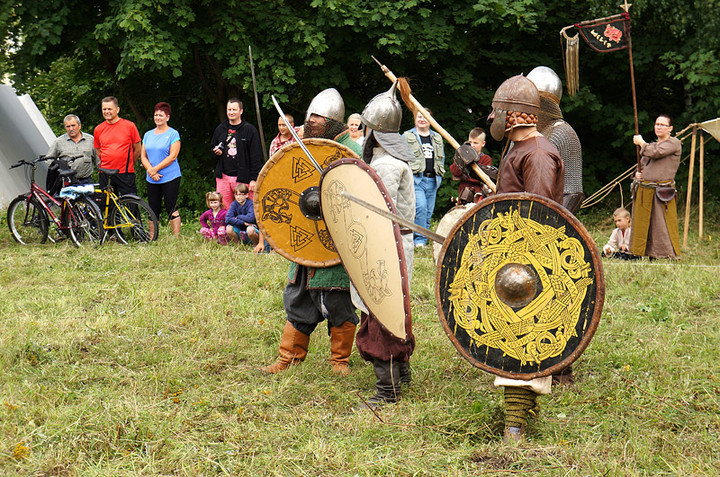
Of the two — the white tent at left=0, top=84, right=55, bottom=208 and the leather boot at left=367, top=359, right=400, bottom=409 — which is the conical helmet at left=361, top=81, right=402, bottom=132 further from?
the white tent at left=0, top=84, right=55, bottom=208

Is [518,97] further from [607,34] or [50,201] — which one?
[50,201]

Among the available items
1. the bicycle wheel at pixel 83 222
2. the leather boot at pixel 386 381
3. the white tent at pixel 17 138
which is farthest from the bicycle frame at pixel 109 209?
the leather boot at pixel 386 381

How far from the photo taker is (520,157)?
3250mm

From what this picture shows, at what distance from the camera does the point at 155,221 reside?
7559 mm

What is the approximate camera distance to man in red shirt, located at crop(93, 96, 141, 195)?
7.70 m

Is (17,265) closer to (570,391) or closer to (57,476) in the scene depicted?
(57,476)

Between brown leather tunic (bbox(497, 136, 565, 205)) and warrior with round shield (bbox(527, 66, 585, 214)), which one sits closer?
brown leather tunic (bbox(497, 136, 565, 205))

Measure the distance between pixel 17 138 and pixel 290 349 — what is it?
831 centimetres

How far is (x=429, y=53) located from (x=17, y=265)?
596 cm

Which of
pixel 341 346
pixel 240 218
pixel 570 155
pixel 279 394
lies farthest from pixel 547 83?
pixel 240 218

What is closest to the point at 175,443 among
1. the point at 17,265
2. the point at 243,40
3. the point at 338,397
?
the point at 338,397

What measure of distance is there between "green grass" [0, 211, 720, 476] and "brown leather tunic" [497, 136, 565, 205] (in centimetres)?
104

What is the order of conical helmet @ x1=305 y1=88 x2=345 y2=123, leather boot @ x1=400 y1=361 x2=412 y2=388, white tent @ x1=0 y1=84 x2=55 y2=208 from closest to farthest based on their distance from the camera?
leather boot @ x1=400 y1=361 x2=412 y2=388 → conical helmet @ x1=305 y1=88 x2=345 y2=123 → white tent @ x1=0 y1=84 x2=55 y2=208

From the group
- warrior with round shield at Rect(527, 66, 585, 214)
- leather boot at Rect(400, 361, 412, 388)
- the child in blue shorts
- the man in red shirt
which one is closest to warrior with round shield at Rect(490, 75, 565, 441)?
leather boot at Rect(400, 361, 412, 388)
